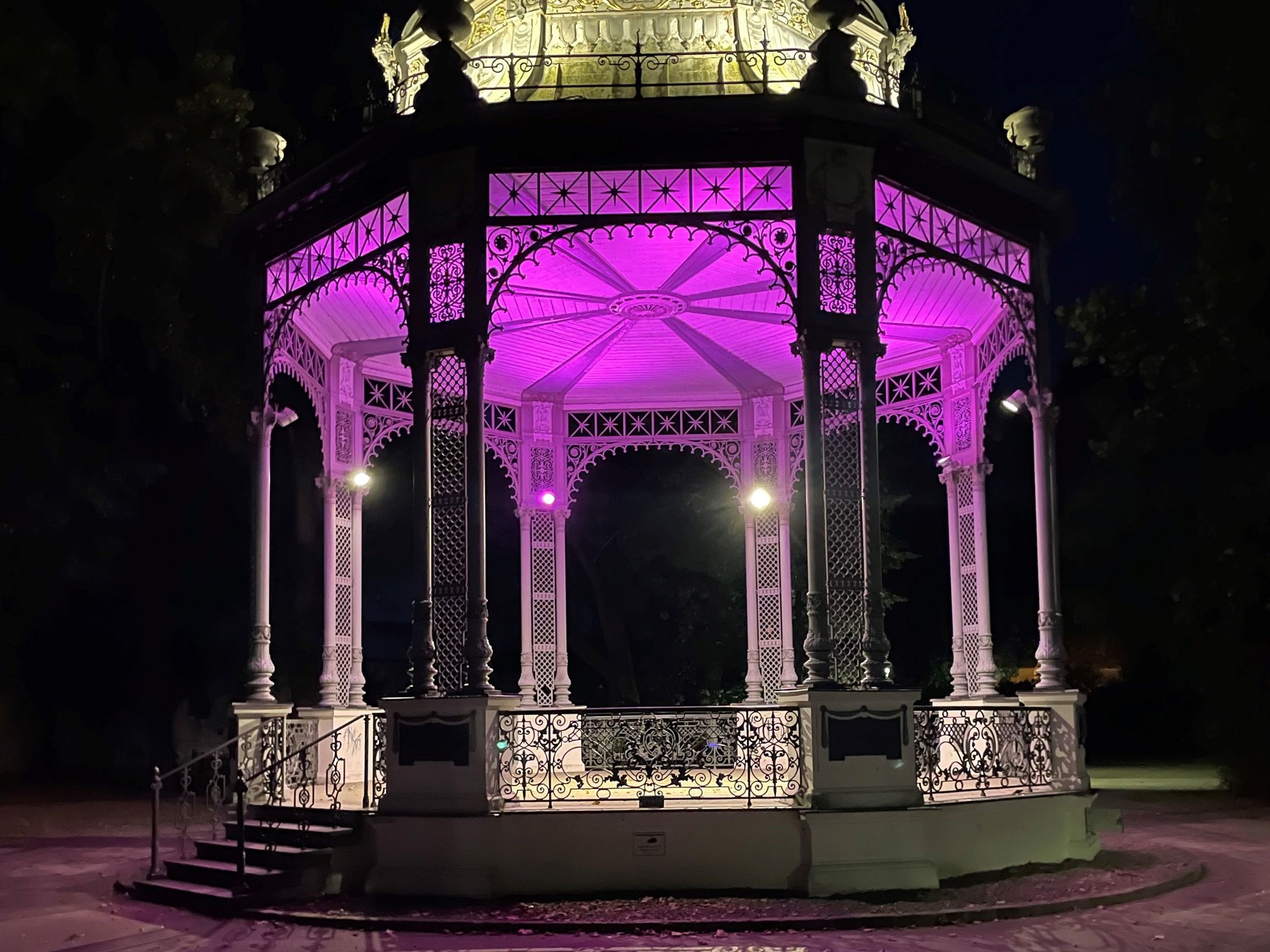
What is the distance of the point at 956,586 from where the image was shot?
17.3 m

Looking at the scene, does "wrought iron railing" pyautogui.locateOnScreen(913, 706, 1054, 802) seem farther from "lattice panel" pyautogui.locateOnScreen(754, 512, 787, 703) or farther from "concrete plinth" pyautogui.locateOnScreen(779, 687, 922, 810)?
"lattice panel" pyautogui.locateOnScreen(754, 512, 787, 703)

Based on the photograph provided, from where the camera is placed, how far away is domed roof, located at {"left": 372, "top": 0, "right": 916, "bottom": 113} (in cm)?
1380

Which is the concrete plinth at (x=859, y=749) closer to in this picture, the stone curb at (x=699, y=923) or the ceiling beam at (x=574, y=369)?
the stone curb at (x=699, y=923)

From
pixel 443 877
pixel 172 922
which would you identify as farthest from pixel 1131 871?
pixel 172 922

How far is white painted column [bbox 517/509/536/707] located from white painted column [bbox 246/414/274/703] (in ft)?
16.2

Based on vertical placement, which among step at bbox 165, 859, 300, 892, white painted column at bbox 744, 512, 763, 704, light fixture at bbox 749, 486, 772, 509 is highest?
light fixture at bbox 749, 486, 772, 509

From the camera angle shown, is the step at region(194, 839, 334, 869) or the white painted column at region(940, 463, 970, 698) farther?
the white painted column at region(940, 463, 970, 698)

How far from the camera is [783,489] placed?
64.8ft

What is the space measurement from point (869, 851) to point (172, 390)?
18.2m

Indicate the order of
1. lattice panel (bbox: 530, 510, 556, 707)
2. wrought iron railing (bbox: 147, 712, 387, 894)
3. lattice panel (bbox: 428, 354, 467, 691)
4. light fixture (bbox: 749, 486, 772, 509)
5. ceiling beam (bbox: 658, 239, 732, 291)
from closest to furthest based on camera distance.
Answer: lattice panel (bbox: 428, 354, 467, 691) < wrought iron railing (bbox: 147, 712, 387, 894) < ceiling beam (bbox: 658, 239, 732, 291) < light fixture (bbox: 749, 486, 772, 509) < lattice panel (bbox: 530, 510, 556, 707)

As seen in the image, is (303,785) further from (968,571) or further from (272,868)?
(968,571)

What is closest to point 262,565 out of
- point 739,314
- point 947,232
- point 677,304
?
point 677,304

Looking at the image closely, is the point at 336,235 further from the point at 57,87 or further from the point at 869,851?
the point at 57,87

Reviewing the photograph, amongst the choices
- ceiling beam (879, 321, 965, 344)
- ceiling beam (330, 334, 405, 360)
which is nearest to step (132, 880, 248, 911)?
ceiling beam (330, 334, 405, 360)
